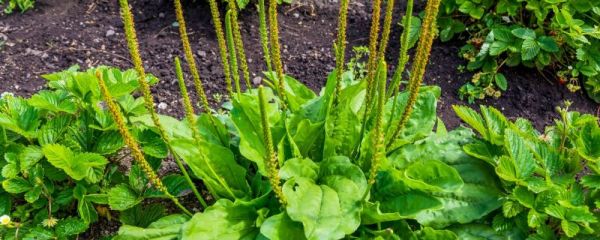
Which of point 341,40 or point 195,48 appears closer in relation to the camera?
point 341,40

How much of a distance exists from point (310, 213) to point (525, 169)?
0.92m

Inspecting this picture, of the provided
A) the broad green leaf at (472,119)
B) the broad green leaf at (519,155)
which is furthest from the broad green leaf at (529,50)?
the broad green leaf at (519,155)

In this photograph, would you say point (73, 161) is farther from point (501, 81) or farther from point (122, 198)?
point (501, 81)

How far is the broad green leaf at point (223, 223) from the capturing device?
254 centimetres

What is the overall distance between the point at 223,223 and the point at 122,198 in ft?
1.64

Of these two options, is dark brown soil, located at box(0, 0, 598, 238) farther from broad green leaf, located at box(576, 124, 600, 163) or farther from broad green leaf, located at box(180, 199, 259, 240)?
broad green leaf, located at box(180, 199, 259, 240)

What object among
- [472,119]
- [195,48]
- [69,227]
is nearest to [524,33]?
[472,119]

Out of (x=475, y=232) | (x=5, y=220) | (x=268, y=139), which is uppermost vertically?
(x=268, y=139)

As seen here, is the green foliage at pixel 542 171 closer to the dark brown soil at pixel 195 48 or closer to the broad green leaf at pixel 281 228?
the broad green leaf at pixel 281 228

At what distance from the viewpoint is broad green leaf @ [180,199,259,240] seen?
2.54 m

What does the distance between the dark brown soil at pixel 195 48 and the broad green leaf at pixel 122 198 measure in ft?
4.28

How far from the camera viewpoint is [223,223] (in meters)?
2.61

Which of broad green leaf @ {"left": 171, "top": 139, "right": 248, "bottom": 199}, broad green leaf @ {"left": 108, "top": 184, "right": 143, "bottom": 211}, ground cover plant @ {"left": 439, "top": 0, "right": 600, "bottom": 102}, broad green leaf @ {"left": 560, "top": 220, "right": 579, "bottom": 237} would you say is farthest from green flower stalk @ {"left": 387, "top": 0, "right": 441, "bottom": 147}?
ground cover plant @ {"left": 439, "top": 0, "right": 600, "bottom": 102}

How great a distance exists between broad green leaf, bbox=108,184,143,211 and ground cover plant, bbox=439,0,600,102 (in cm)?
241
